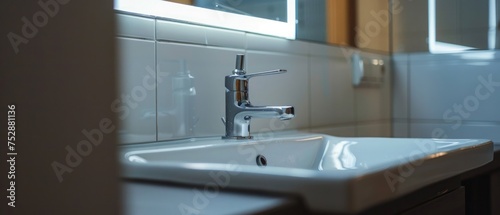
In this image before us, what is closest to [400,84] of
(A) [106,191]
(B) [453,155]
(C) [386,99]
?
(C) [386,99]

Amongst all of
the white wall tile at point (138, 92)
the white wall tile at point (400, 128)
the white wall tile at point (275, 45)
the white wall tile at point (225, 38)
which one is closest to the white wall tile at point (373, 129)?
the white wall tile at point (400, 128)

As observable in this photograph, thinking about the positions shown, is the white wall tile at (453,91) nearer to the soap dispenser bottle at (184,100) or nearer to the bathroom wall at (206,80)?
the bathroom wall at (206,80)

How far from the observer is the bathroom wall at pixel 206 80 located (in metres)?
0.95

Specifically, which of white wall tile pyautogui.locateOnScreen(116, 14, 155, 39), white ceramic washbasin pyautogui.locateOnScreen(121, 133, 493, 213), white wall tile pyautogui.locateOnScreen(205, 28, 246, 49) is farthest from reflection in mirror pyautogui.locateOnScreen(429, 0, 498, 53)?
white wall tile pyautogui.locateOnScreen(116, 14, 155, 39)

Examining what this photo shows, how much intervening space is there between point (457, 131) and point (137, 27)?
1173mm

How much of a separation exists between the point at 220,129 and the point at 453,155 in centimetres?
51

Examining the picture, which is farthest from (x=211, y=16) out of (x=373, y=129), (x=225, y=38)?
(x=373, y=129)

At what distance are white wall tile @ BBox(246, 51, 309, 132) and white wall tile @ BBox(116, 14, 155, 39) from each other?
309mm

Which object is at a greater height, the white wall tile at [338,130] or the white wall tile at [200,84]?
the white wall tile at [200,84]

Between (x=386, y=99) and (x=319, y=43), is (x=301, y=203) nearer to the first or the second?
(x=319, y=43)

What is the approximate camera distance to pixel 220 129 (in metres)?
1.15

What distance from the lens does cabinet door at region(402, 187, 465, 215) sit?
74cm

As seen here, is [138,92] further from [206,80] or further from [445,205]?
[445,205]

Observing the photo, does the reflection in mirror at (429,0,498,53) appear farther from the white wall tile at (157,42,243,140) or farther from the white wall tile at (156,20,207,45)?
the white wall tile at (156,20,207,45)
